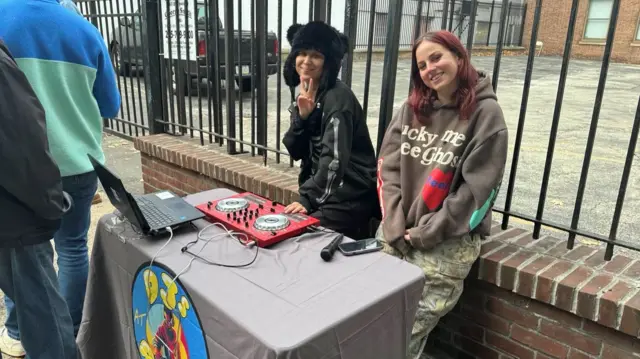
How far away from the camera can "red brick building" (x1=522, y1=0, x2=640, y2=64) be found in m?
19.2

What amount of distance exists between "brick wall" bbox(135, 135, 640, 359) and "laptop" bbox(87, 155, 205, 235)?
1.37 metres

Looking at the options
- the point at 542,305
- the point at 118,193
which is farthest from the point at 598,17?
the point at 118,193

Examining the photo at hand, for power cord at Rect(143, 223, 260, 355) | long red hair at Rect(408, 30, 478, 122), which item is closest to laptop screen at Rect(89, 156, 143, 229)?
power cord at Rect(143, 223, 260, 355)

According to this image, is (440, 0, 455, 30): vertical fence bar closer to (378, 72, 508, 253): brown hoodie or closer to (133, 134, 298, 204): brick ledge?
(378, 72, 508, 253): brown hoodie

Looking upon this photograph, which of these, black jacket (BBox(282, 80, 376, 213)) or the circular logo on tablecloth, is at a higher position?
black jacket (BBox(282, 80, 376, 213))

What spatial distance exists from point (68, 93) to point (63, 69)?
11cm

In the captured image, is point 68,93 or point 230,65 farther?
point 230,65

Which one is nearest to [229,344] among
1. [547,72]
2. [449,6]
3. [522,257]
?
[522,257]

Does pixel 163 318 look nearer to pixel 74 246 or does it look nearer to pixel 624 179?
pixel 74 246

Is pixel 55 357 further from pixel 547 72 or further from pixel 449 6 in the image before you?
pixel 547 72

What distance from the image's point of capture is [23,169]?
1708 millimetres

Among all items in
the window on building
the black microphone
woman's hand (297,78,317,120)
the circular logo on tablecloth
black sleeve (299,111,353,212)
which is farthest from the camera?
the window on building

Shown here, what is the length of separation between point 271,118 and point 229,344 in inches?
231

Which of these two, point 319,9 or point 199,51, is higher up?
point 319,9
